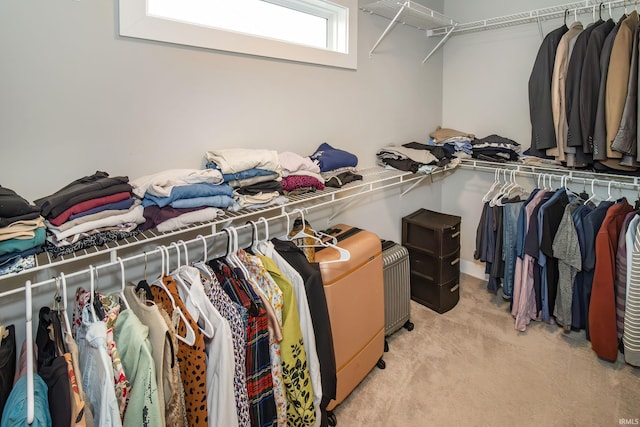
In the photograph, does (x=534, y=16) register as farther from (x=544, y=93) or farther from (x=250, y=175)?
(x=250, y=175)

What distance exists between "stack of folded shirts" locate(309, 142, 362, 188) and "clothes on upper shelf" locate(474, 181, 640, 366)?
3.59ft

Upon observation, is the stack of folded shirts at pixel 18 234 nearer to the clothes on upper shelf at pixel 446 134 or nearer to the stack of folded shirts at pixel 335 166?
the stack of folded shirts at pixel 335 166

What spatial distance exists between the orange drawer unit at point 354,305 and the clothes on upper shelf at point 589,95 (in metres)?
1.39

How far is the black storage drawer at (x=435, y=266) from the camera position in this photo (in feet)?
8.33

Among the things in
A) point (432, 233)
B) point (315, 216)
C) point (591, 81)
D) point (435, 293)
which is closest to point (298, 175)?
point (315, 216)

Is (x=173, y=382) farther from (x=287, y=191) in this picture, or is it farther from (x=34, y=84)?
(x=34, y=84)

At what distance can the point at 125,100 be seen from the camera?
1.44 m

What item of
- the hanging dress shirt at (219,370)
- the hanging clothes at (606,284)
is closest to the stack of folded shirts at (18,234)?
the hanging dress shirt at (219,370)

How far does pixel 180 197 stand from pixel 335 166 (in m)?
0.90

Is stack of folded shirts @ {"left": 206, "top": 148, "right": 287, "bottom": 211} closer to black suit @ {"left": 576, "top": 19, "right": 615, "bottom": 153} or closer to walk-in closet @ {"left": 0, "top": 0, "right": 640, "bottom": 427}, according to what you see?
walk-in closet @ {"left": 0, "top": 0, "right": 640, "bottom": 427}

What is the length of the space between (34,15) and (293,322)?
1379 mm

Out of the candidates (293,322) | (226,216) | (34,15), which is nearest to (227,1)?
(34,15)

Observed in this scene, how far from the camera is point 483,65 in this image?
2889mm

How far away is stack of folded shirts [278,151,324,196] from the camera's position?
1725mm
